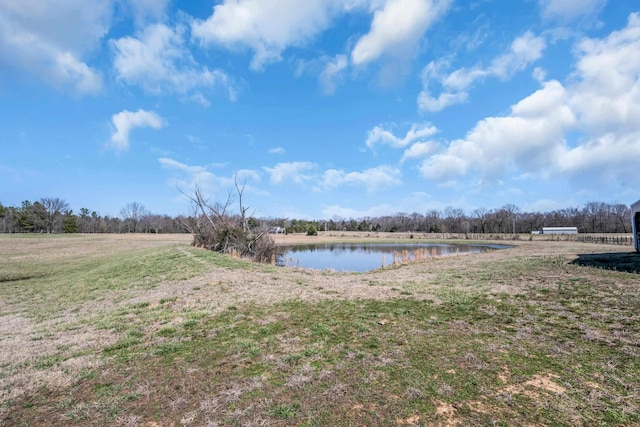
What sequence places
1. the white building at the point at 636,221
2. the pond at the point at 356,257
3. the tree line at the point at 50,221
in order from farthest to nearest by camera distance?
1. the tree line at the point at 50,221
2. the pond at the point at 356,257
3. the white building at the point at 636,221

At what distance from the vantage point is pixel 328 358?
4.37m

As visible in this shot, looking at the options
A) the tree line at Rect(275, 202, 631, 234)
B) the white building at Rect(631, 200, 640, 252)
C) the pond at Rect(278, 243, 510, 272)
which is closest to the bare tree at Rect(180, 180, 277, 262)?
the pond at Rect(278, 243, 510, 272)

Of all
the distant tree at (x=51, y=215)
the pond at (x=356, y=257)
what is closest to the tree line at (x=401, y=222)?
the distant tree at (x=51, y=215)

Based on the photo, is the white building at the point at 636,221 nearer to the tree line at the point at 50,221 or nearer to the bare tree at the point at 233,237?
the bare tree at the point at 233,237

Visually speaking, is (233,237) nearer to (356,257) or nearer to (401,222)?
(356,257)

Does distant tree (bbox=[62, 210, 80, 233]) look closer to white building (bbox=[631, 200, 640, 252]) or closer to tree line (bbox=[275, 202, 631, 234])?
tree line (bbox=[275, 202, 631, 234])

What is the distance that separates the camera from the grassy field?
3178 millimetres

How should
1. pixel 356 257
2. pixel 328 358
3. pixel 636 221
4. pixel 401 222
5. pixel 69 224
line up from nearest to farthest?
pixel 328 358 < pixel 636 221 < pixel 356 257 < pixel 69 224 < pixel 401 222

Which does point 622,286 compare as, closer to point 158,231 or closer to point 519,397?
point 519,397

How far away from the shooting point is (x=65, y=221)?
2827 inches

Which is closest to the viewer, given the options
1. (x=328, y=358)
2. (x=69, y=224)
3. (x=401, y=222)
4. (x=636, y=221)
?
(x=328, y=358)

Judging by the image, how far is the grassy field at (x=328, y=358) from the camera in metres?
3.18

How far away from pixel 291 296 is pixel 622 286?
29.7 ft

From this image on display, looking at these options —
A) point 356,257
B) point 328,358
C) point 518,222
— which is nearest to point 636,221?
point 356,257
